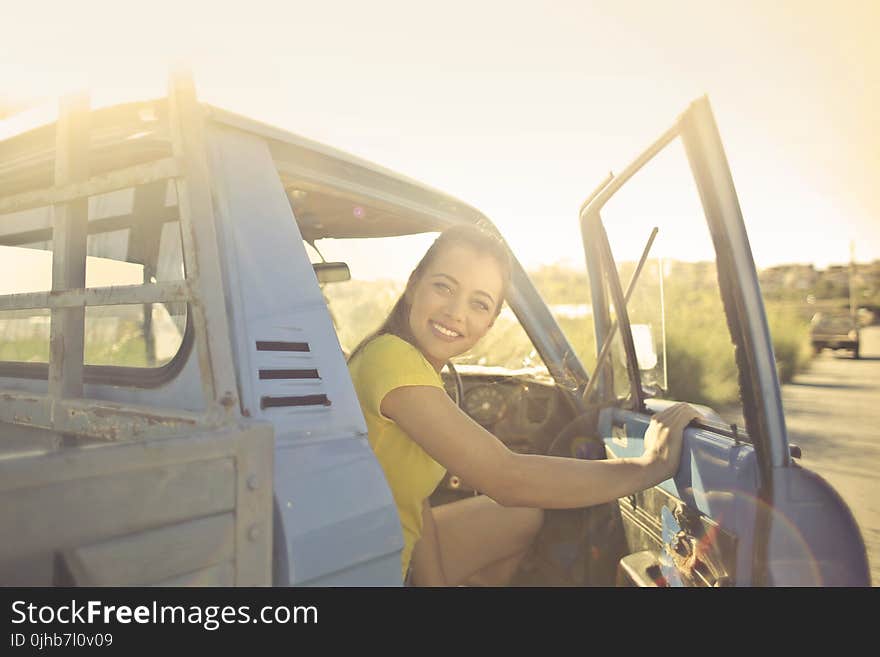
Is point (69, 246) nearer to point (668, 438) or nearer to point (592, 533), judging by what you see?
point (668, 438)

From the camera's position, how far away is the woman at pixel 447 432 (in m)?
1.69

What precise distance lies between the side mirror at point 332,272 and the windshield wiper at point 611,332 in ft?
3.76

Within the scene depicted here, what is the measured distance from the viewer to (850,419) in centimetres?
1113

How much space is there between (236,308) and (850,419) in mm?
12276

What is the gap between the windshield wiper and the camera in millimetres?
2402

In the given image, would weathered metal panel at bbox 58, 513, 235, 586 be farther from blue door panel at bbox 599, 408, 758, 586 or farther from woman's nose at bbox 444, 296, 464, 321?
blue door panel at bbox 599, 408, 758, 586

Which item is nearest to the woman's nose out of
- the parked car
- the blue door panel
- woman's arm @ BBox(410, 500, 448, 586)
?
woman's arm @ BBox(410, 500, 448, 586)

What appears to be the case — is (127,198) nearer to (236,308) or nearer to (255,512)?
(236,308)

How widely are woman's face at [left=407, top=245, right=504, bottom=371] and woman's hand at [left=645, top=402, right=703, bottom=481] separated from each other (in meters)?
0.62

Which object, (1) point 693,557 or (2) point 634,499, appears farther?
(2) point 634,499

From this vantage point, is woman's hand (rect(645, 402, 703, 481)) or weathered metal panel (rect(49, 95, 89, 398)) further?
woman's hand (rect(645, 402, 703, 481))

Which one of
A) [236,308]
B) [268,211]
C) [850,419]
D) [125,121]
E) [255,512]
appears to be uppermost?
[125,121]

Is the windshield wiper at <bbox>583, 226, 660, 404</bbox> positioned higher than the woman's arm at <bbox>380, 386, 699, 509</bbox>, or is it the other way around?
the windshield wiper at <bbox>583, 226, 660, 404</bbox>
